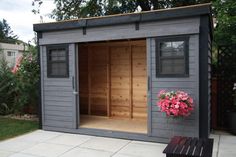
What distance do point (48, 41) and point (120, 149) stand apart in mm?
2926

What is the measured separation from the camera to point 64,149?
464 cm

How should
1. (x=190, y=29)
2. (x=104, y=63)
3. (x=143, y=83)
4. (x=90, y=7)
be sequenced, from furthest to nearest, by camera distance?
1. (x=90, y=7)
2. (x=104, y=63)
3. (x=143, y=83)
4. (x=190, y=29)

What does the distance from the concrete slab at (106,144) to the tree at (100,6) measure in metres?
7.66

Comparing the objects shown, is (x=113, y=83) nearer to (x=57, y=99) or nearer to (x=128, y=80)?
(x=128, y=80)

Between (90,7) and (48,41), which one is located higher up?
(90,7)

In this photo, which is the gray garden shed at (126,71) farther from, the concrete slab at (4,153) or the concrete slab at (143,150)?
the concrete slab at (4,153)

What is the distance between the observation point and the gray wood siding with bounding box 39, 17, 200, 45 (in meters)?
4.62

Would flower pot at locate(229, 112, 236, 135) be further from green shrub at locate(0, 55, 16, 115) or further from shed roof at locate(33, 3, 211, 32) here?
green shrub at locate(0, 55, 16, 115)

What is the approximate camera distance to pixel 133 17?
Answer: 16.3 ft

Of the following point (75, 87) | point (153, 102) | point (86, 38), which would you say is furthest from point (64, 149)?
point (86, 38)

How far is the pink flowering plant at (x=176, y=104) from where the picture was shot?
14.1 feet

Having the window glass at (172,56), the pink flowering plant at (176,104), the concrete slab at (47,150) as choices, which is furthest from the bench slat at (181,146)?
the concrete slab at (47,150)

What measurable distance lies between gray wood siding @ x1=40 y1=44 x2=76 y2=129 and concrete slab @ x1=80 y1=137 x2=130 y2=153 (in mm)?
824

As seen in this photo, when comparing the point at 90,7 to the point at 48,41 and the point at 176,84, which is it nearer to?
the point at 48,41
